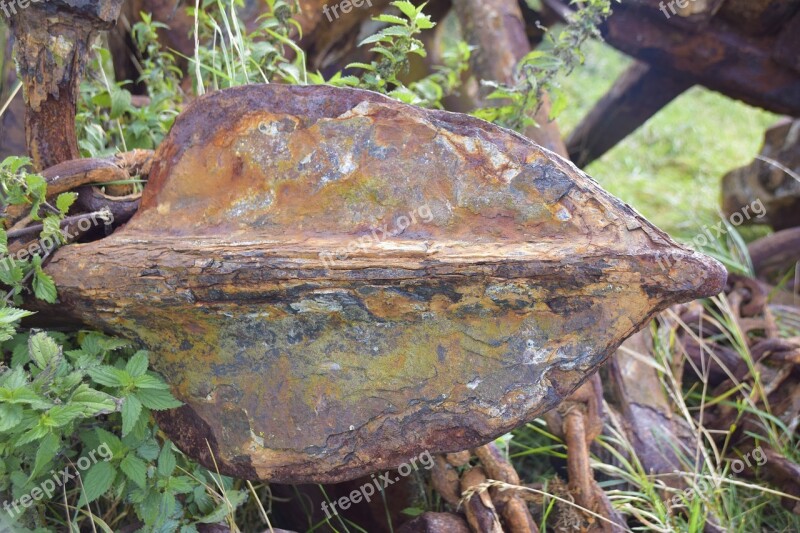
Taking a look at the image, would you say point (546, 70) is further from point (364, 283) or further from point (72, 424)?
point (72, 424)

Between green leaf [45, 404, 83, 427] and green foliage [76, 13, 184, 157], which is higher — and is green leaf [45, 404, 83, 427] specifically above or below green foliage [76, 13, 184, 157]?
below

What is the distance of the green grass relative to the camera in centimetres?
439

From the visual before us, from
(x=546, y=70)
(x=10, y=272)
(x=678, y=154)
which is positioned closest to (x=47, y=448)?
(x=10, y=272)

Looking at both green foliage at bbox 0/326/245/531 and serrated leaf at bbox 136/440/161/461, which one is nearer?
green foliage at bbox 0/326/245/531

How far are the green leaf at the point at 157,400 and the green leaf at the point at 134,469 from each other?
0.39 ft

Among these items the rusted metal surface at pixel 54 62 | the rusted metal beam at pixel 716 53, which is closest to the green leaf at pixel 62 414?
the rusted metal surface at pixel 54 62

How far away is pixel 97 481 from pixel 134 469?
67 mm

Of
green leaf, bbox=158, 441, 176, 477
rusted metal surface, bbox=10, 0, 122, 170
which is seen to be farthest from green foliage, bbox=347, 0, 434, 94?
green leaf, bbox=158, 441, 176, 477

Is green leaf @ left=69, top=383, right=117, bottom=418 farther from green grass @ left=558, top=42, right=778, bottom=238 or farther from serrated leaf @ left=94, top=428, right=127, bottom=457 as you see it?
green grass @ left=558, top=42, right=778, bottom=238

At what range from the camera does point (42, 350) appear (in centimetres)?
138

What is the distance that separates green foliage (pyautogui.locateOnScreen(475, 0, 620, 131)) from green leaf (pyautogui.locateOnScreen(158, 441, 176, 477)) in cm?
116

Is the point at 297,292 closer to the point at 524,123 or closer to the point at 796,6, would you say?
the point at 524,123

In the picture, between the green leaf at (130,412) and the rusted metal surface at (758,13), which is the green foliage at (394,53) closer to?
the green leaf at (130,412)

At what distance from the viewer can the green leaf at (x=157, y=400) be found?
4.58 ft
